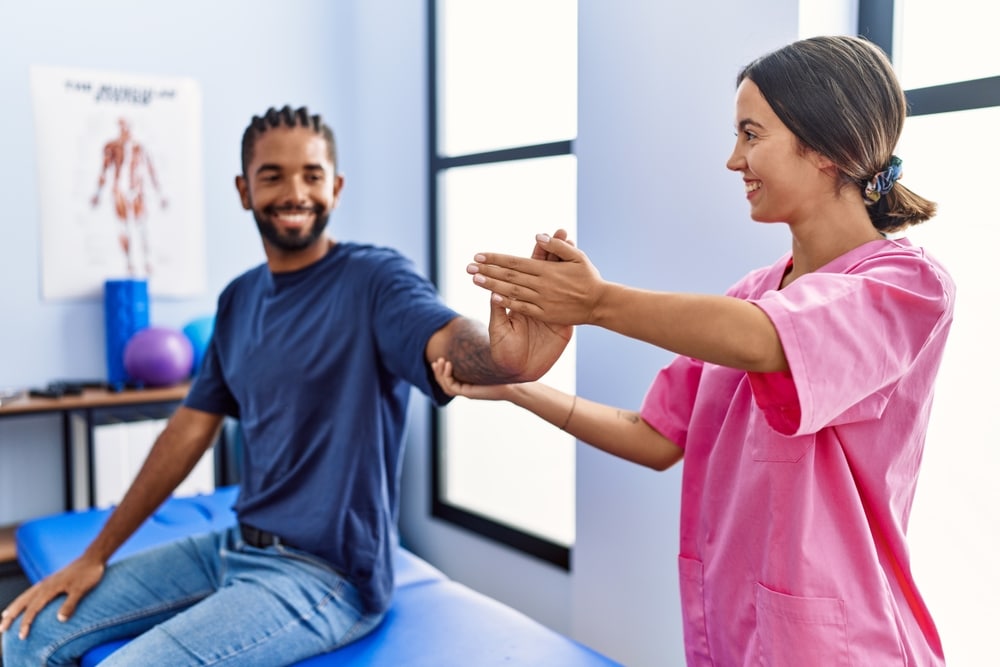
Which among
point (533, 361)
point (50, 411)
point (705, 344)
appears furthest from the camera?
point (50, 411)

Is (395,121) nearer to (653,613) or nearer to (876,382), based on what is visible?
(653,613)

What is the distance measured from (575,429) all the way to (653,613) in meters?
0.74

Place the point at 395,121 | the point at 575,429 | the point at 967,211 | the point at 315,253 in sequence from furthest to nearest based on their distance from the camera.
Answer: the point at 395,121, the point at 315,253, the point at 967,211, the point at 575,429

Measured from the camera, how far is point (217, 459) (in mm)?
3082

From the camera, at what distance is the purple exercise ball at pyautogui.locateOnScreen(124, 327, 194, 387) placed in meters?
2.78

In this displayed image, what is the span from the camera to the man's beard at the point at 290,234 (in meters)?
1.82

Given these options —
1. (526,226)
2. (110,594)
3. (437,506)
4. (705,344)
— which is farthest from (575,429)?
(437,506)

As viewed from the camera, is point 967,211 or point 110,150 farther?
point 110,150

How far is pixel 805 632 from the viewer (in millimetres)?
1058

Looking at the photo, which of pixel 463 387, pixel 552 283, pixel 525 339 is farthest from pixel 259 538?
pixel 552 283

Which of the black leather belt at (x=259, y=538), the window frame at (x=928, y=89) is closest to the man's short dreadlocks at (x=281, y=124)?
the black leather belt at (x=259, y=538)

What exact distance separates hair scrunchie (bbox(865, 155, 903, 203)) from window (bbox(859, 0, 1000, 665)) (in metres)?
0.62

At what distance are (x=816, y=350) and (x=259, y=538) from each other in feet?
4.00

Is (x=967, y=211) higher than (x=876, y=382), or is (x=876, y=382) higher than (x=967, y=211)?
(x=967, y=211)
